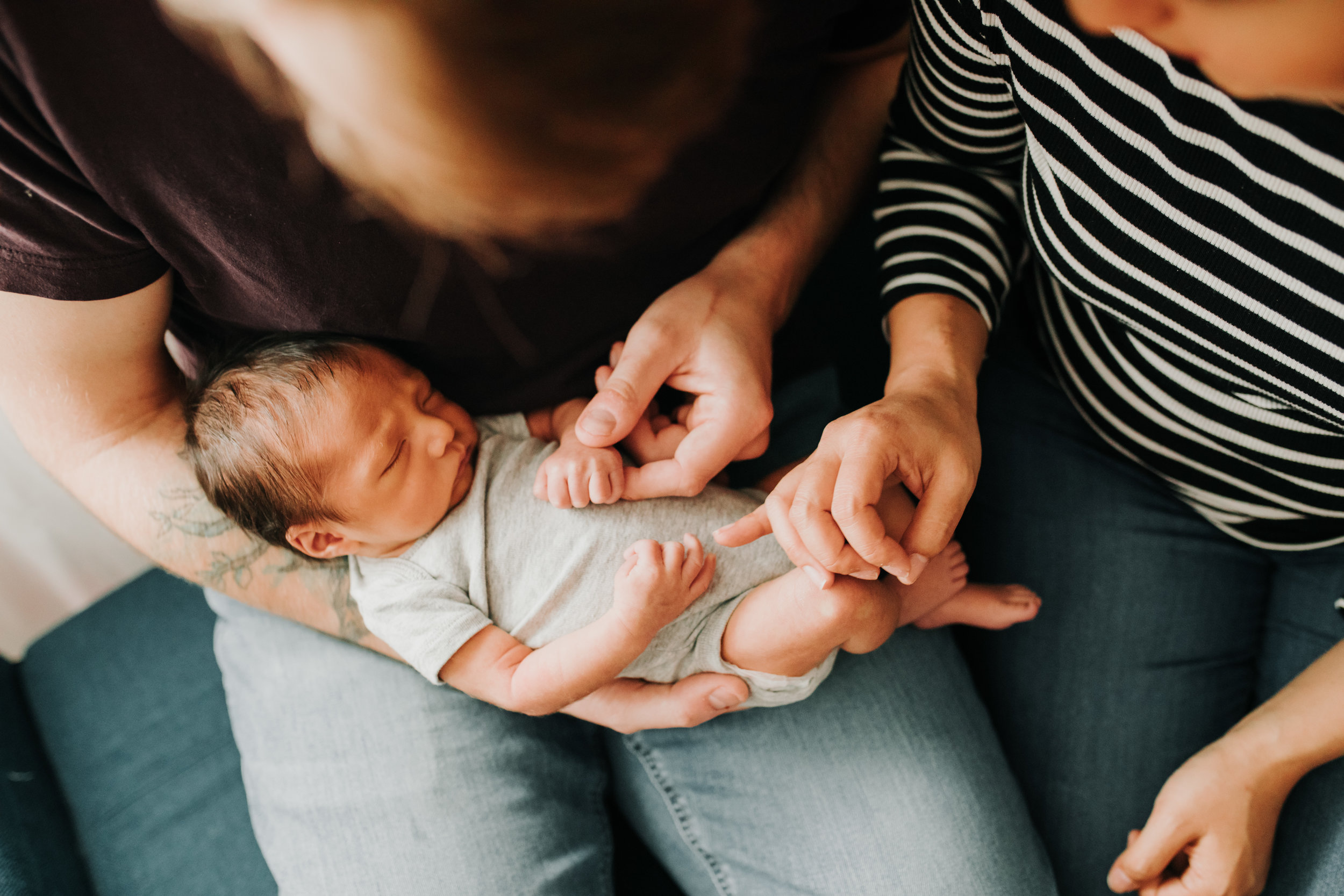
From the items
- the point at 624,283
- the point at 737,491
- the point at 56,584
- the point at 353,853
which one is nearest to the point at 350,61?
the point at 624,283

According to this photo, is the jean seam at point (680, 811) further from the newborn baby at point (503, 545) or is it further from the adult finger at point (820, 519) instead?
the adult finger at point (820, 519)

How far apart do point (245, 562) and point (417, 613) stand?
0.21 m

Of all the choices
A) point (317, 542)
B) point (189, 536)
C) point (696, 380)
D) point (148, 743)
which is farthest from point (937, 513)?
point (148, 743)

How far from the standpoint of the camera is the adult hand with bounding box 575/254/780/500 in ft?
2.49

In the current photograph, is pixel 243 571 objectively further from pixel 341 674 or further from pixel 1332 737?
pixel 1332 737

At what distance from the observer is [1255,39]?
510mm

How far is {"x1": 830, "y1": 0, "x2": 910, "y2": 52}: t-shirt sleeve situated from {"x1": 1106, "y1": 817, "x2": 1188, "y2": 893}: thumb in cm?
Answer: 88

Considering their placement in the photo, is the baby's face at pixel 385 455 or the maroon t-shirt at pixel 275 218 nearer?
the maroon t-shirt at pixel 275 218

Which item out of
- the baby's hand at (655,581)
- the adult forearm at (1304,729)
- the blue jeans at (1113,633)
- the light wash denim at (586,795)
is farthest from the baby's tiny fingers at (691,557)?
the adult forearm at (1304,729)

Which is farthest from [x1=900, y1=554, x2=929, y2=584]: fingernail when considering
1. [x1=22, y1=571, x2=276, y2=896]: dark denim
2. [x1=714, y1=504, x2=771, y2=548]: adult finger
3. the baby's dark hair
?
[x1=22, y1=571, x2=276, y2=896]: dark denim

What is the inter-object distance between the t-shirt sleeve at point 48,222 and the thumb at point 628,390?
1.34ft

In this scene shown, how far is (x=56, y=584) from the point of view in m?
1.27

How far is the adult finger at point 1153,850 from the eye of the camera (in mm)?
779

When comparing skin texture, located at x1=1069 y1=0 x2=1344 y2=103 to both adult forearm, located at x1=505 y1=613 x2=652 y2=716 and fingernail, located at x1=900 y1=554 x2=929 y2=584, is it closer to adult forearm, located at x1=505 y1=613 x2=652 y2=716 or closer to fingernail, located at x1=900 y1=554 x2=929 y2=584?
fingernail, located at x1=900 y1=554 x2=929 y2=584
